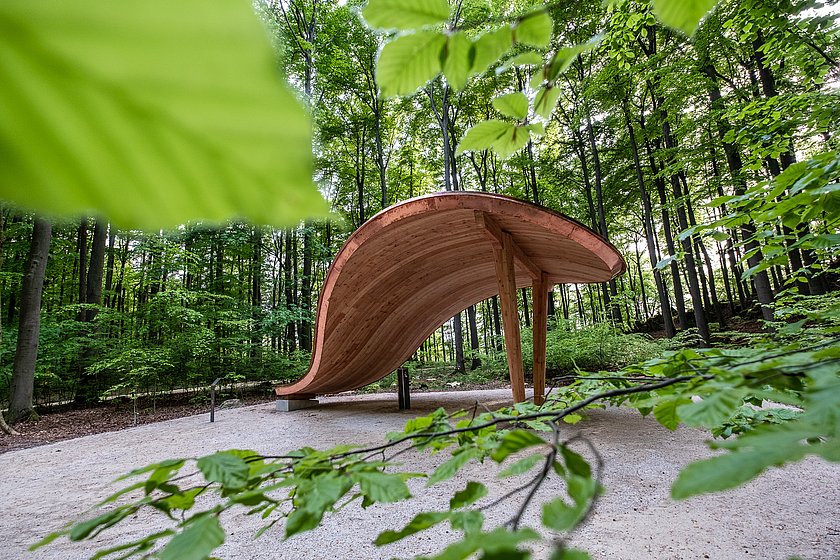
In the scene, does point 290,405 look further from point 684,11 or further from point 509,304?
point 684,11

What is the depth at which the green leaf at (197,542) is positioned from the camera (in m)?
0.49

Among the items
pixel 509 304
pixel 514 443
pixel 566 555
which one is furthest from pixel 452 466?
pixel 509 304

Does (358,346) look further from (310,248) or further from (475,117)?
(475,117)

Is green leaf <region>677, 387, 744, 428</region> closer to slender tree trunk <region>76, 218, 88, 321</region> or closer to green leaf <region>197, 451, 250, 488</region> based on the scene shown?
green leaf <region>197, 451, 250, 488</region>

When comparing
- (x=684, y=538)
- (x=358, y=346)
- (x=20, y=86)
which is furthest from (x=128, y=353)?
(x=20, y=86)

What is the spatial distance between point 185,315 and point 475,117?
1321cm

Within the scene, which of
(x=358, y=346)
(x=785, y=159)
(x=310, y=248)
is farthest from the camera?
(x=310, y=248)

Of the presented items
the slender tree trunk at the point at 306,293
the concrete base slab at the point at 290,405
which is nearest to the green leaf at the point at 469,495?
the concrete base slab at the point at 290,405

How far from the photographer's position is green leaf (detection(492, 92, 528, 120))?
2.10ft

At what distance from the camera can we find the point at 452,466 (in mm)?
687

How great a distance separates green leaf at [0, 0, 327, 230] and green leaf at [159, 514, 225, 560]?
488 millimetres

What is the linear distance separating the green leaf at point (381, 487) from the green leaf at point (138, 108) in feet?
1.83

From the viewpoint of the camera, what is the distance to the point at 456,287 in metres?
6.86

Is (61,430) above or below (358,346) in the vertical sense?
below
